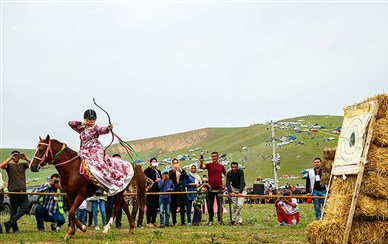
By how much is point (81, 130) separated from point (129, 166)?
1712 millimetres

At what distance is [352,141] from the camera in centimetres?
1135

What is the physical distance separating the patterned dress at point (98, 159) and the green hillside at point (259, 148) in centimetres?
6787

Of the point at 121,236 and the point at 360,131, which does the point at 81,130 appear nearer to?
the point at 121,236

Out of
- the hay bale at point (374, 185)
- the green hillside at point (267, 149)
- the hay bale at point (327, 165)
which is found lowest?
the hay bale at point (374, 185)

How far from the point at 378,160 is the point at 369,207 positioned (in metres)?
0.85

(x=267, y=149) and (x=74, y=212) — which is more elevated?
(x=267, y=149)

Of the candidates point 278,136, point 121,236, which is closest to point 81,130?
point 121,236

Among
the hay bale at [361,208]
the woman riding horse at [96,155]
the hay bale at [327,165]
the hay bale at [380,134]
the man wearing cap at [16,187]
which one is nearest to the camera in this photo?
the hay bale at [361,208]

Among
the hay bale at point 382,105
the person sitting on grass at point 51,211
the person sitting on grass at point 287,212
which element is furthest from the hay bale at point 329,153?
the person sitting on grass at point 51,211

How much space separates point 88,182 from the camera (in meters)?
15.1

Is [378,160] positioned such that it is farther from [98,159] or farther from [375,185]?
[98,159]

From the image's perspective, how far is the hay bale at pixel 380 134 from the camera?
35.3 ft

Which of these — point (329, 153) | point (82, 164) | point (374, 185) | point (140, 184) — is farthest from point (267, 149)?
point (374, 185)

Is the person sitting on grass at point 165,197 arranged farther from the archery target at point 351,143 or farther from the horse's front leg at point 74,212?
the archery target at point 351,143
